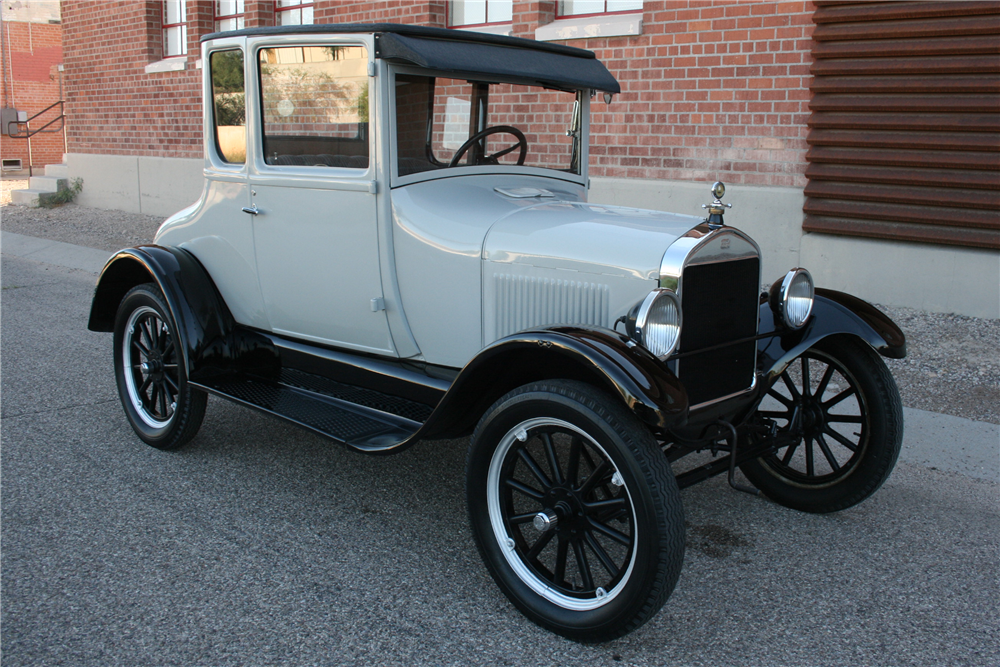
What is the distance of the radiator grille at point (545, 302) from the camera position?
286 cm

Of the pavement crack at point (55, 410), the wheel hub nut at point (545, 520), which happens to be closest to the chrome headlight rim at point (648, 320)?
the wheel hub nut at point (545, 520)

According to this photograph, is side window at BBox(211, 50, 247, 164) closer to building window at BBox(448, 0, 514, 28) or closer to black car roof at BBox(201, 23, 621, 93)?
black car roof at BBox(201, 23, 621, 93)

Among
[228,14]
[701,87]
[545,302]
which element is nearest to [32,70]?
[228,14]

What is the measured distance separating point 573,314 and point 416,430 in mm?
721

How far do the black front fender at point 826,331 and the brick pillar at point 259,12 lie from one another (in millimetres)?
8993

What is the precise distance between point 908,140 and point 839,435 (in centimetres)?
357

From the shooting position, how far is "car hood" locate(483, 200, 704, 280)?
278 centimetres

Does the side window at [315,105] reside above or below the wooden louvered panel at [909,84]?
below

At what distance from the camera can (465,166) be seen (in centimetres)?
352

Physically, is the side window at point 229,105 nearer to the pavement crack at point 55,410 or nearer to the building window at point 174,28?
the pavement crack at point 55,410

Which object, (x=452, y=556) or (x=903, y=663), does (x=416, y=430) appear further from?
(x=903, y=663)

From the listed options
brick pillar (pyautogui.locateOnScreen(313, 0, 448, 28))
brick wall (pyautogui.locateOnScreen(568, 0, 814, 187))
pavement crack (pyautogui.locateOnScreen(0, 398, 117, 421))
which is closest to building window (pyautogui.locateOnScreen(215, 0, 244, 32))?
brick pillar (pyautogui.locateOnScreen(313, 0, 448, 28))

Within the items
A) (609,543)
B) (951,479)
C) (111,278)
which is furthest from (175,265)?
(951,479)

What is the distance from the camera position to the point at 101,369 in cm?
526
